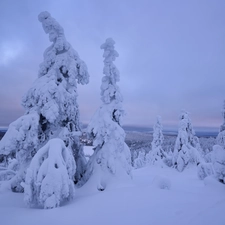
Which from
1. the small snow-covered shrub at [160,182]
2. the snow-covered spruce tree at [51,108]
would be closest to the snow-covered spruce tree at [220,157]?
the small snow-covered shrub at [160,182]

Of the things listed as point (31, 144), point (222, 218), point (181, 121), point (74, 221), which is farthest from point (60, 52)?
point (181, 121)

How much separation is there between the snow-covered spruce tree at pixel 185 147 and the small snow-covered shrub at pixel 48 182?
75.9ft

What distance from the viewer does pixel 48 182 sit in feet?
22.8

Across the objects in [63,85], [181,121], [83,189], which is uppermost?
[63,85]

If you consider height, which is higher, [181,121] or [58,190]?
[181,121]

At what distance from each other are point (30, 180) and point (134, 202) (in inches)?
188

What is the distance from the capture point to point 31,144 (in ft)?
32.9

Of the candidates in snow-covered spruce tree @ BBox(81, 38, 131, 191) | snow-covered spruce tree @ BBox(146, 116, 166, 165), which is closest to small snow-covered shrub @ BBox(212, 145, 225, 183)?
snow-covered spruce tree @ BBox(81, 38, 131, 191)

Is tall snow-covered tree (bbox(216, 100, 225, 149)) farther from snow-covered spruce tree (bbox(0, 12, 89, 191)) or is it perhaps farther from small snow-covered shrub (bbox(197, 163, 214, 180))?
snow-covered spruce tree (bbox(0, 12, 89, 191))

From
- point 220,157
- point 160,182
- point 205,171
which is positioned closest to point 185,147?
point 205,171

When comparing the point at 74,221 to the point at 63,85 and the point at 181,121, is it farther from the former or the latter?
the point at 181,121

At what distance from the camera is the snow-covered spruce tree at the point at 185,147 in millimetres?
26094

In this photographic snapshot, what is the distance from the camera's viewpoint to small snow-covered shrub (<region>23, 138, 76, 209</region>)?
6.93 metres

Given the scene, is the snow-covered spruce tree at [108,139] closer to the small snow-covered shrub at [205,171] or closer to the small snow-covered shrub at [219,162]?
the small snow-covered shrub at [219,162]
